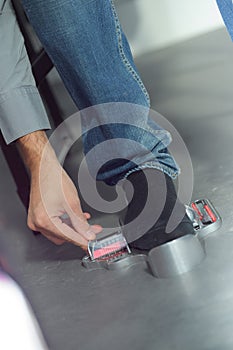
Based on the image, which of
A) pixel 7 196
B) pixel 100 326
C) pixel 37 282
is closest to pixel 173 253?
pixel 100 326

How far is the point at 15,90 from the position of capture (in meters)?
1.06

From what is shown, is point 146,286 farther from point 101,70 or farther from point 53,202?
point 101,70

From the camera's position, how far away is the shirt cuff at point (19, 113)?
1.06m

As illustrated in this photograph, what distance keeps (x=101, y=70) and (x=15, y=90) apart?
15cm

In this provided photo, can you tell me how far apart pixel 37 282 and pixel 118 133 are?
1.00 feet

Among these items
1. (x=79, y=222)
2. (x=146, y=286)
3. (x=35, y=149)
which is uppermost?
(x=35, y=149)

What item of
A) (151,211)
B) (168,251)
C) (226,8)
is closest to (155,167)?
(151,211)

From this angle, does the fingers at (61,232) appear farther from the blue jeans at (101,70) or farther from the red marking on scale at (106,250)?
the blue jeans at (101,70)

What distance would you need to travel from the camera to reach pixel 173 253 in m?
0.94

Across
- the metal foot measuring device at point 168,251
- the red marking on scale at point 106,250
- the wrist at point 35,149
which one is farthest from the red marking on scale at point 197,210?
the wrist at point 35,149

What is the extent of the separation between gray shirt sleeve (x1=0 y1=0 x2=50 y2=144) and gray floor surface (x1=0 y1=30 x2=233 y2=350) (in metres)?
0.25

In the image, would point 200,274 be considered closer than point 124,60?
Yes

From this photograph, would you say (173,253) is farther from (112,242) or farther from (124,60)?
(124,60)

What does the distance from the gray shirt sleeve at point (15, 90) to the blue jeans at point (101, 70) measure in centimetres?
4
